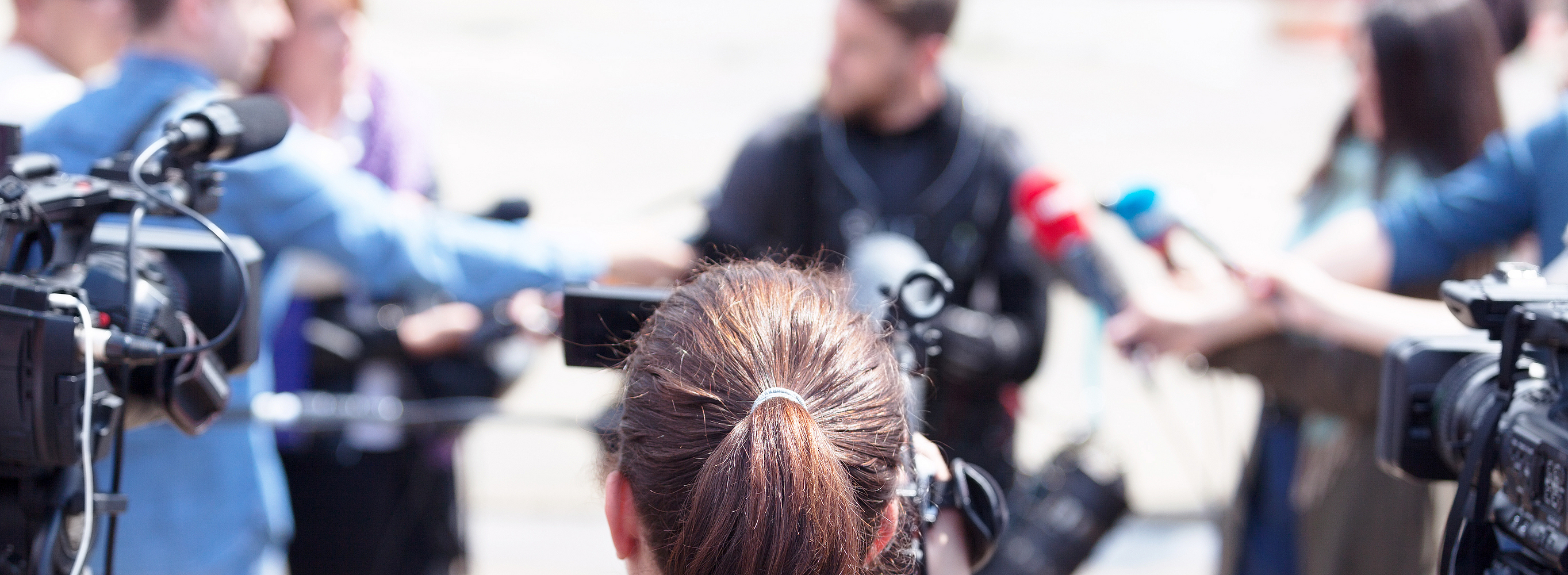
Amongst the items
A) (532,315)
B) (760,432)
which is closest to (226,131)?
(760,432)

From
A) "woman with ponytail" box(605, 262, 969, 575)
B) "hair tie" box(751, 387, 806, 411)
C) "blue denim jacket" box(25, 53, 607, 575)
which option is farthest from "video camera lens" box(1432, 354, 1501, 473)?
"blue denim jacket" box(25, 53, 607, 575)

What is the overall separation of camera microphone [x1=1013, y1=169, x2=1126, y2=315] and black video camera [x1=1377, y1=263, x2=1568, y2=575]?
93cm

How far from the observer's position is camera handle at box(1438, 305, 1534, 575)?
1264 millimetres

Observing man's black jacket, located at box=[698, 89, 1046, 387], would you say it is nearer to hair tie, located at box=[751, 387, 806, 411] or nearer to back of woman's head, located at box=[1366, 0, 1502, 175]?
back of woman's head, located at box=[1366, 0, 1502, 175]

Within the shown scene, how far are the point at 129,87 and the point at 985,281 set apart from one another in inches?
66.0

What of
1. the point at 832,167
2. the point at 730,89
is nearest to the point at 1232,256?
the point at 832,167

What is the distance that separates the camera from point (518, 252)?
2.22 metres

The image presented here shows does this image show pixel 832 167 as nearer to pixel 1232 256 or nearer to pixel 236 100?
pixel 1232 256

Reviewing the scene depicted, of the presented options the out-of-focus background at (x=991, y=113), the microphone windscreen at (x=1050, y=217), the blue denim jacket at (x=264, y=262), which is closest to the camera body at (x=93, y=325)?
the blue denim jacket at (x=264, y=262)

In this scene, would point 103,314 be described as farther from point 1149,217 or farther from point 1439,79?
point 1439,79

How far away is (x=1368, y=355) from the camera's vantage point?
83.9 inches

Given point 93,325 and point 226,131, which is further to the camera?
point 226,131

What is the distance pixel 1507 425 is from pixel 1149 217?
1066 mm

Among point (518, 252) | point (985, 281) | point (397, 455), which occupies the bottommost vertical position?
point (397, 455)
